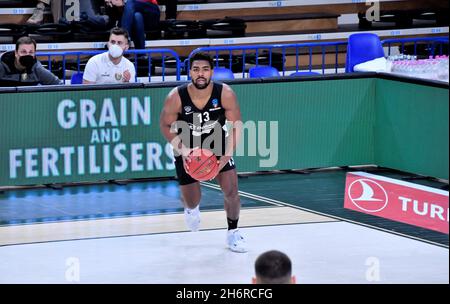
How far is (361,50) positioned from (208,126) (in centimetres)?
444

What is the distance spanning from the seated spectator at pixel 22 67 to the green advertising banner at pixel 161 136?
0.33 m

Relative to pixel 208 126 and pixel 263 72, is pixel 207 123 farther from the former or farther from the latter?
pixel 263 72

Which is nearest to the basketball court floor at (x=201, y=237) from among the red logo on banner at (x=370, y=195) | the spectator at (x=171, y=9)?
the red logo on banner at (x=370, y=195)

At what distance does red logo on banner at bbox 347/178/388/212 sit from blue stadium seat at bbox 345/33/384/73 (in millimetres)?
4724

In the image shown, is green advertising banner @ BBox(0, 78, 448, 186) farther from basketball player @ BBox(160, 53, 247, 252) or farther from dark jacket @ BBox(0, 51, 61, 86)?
basketball player @ BBox(160, 53, 247, 252)

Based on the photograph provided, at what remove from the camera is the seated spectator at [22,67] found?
1252cm

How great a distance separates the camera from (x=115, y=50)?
507 inches

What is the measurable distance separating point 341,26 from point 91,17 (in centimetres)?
464

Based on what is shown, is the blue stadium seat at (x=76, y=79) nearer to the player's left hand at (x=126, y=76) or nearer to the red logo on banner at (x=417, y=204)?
the player's left hand at (x=126, y=76)

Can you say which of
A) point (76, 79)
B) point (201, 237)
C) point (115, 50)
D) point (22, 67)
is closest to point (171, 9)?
point (76, 79)

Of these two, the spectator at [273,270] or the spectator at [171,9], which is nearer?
the spectator at [273,270]

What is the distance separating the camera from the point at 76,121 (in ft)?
41.2

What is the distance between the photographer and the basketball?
989 cm
